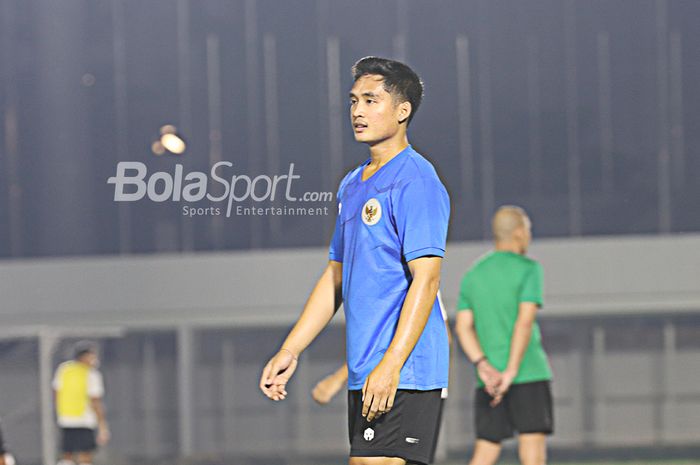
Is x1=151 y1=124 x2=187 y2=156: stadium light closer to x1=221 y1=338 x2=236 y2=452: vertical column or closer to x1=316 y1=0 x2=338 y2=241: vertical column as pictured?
x1=316 y1=0 x2=338 y2=241: vertical column

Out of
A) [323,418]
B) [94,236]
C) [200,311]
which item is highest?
[94,236]

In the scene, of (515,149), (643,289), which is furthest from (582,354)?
(515,149)

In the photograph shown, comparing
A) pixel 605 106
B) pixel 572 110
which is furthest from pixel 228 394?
pixel 605 106

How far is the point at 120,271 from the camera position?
8.44 metres

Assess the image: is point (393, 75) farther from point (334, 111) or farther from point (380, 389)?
point (334, 111)

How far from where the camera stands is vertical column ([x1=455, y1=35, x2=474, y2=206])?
8.30 meters

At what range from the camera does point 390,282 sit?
3.02 metres

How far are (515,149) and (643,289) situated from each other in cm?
133

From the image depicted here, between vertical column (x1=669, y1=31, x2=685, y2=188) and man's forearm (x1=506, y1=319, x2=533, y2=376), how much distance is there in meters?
3.76

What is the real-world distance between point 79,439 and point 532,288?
458 cm

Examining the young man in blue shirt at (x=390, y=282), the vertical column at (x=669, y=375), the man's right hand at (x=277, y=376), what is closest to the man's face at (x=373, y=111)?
the young man in blue shirt at (x=390, y=282)

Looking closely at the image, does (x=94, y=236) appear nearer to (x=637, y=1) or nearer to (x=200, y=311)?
(x=200, y=311)

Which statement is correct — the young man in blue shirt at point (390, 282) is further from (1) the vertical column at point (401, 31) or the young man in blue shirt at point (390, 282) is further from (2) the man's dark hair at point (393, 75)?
(1) the vertical column at point (401, 31)

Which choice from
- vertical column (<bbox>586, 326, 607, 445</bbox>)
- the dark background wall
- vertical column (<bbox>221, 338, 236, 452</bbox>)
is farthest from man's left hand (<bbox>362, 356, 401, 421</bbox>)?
vertical column (<bbox>586, 326, 607, 445</bbox>)
